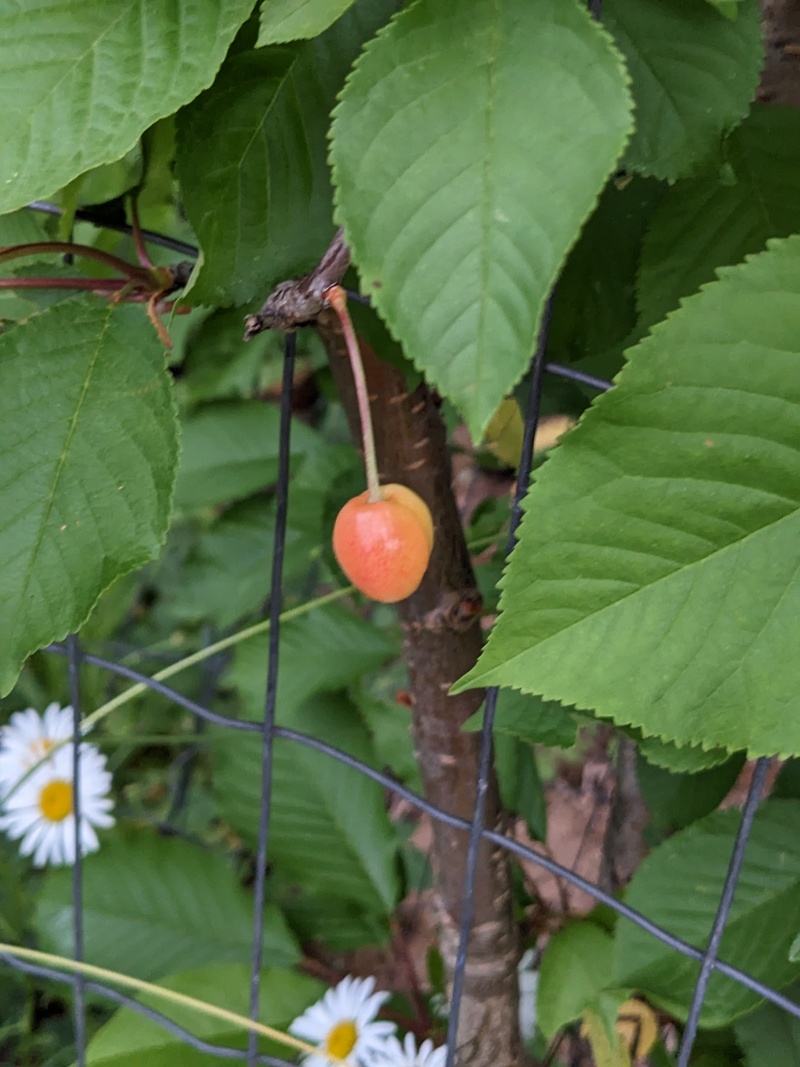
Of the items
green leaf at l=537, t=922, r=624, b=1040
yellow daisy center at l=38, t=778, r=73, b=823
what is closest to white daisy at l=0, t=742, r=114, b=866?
yellow daisy center at l=38, t=778, r=73, b=823

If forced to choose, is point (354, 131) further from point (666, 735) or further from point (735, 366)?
point (666, 735)

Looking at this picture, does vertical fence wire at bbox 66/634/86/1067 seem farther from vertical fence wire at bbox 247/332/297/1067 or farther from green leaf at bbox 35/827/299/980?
green leaf at bbox 35/827/299/980

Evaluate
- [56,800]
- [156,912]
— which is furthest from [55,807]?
[156,912]

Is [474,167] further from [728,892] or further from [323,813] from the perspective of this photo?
[323,813]

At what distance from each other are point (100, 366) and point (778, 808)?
20.7 inches

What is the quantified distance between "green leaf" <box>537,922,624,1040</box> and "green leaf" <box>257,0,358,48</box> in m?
0.65

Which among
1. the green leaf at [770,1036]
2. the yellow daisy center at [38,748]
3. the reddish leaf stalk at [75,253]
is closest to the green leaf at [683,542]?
the reddish leaf stalk at [75,253]

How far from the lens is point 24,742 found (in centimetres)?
113

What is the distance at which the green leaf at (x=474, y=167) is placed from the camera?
0.30 meters

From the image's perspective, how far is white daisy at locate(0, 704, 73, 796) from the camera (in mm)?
1112

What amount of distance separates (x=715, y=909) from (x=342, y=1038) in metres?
0.46

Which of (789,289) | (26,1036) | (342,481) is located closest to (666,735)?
(789,289)

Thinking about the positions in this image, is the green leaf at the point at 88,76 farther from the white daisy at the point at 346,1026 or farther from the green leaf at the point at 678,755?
the white daisy at the point at 346,1026

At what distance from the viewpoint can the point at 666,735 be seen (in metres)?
0.37
